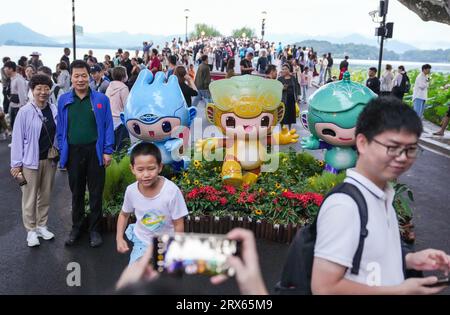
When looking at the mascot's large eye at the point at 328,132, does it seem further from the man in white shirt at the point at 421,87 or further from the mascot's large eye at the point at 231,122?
the man in white shirt at the point at 421,87

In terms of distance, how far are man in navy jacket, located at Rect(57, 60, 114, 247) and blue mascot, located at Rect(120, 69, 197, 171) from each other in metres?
1.23

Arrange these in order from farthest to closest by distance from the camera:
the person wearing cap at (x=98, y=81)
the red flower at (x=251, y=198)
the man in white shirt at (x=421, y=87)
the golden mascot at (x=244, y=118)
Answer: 1. the man in white shirt at (x=421, y=87)
2. the person wearing cap at (x=98, y=81)
3. the golden mascot at (x=244, y=118)
4. the red flower at (x=251, y=198)

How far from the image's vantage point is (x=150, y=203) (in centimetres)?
308

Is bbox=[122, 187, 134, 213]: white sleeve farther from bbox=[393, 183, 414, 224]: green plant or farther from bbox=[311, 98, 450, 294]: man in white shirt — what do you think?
bbox=[393, 183, 414, 224]: green plant

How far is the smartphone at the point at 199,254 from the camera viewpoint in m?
1.36

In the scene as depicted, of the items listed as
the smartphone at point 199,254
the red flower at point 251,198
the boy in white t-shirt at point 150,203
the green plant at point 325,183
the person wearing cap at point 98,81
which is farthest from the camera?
the person wearing cap at point 98,81

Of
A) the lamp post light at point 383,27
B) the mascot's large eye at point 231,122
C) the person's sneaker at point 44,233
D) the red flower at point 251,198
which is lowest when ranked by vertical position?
the person's sneaker at point 44,233

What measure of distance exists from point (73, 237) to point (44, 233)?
1.28ft

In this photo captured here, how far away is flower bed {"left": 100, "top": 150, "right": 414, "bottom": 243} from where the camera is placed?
533 centimetres

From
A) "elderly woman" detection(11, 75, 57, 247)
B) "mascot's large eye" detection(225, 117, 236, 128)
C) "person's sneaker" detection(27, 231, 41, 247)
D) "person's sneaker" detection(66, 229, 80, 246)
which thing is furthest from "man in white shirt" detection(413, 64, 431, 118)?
"person's sneaker" detection(27, 231, 41, 247)

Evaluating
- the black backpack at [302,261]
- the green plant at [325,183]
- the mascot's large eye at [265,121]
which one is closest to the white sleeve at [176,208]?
the black backpack at [302,261]

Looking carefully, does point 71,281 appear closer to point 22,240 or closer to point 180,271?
point 22,240

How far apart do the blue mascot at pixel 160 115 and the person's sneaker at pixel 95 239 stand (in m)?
1.69
